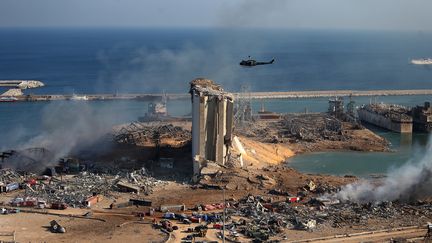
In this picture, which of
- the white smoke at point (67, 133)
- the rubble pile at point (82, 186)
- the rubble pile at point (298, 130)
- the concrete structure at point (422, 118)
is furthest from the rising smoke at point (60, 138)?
the concrete structure at point (422, 118)

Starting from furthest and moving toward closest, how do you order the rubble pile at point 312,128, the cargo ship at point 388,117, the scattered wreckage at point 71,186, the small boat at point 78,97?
1. the small boat at point 78,97
2. the cargo ship at point 388,117
3. the rubble pile at point 312,128
4. the scattered wreckage at point 71,186

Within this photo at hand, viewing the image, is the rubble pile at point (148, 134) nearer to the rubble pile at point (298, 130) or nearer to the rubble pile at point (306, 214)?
the rubble pile at point (298, 130)

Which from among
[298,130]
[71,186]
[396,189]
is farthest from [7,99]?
[396,189]

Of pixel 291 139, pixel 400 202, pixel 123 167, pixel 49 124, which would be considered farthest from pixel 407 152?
pixel 49 124

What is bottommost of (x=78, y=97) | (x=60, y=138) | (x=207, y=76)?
(x=60, y=138)

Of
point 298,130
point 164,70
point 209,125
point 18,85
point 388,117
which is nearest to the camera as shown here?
point 209,125

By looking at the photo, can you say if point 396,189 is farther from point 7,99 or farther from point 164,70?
point 164,70

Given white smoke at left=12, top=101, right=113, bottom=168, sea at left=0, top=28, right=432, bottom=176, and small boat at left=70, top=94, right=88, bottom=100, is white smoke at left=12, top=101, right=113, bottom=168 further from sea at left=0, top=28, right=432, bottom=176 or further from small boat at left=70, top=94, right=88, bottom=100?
small boat at left=70, top=94, right=88, bottom=100
